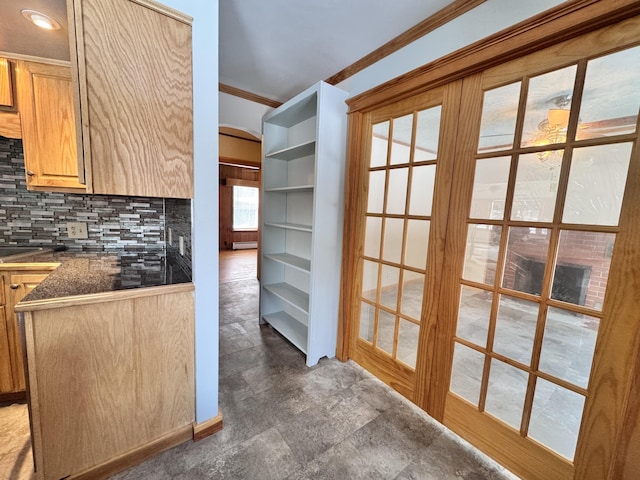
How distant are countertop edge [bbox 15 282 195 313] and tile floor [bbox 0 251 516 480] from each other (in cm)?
89

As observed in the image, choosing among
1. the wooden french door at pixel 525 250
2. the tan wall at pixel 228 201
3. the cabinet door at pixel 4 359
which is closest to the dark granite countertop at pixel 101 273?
the cabinet door at pixel 4 359

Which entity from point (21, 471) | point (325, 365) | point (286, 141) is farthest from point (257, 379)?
point (286, 141)

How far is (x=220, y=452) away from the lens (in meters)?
1.38

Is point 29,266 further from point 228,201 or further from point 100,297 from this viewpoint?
point 228,201

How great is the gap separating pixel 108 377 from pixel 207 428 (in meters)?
0.63

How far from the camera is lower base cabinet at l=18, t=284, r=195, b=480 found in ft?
3.52

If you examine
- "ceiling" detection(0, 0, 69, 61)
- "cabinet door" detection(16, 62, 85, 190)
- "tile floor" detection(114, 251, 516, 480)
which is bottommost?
"tile floor" detection(114, 251, 516, 480)

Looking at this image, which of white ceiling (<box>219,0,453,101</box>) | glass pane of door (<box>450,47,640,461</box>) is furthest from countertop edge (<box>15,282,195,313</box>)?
white ceiling (<box>219,0,453,101</box>)

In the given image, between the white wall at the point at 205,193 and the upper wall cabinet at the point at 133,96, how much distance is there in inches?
1.6

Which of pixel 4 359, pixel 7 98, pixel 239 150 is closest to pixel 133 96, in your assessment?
pixel 7 98

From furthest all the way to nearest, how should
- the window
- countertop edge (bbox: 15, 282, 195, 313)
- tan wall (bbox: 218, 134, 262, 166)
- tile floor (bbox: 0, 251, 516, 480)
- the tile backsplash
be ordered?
the window < tan wall (bbox: 218, 134, 262, 166) < the tile backsplash < tile floor (bbox: 0, 251, 516, 480) < countertop edge (bbox: 15, 282, 195, 313)

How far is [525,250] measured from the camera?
1.26 m

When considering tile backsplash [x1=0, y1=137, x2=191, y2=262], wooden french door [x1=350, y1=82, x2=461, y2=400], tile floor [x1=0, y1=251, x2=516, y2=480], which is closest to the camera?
tile floor [x1=0, y1=251, x2=516, y2=480]

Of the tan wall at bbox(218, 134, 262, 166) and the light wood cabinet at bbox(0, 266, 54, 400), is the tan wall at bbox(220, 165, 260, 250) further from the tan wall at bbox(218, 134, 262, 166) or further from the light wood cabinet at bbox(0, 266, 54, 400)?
the light wood cabinet at bbox(0, 266, 54, 400)
